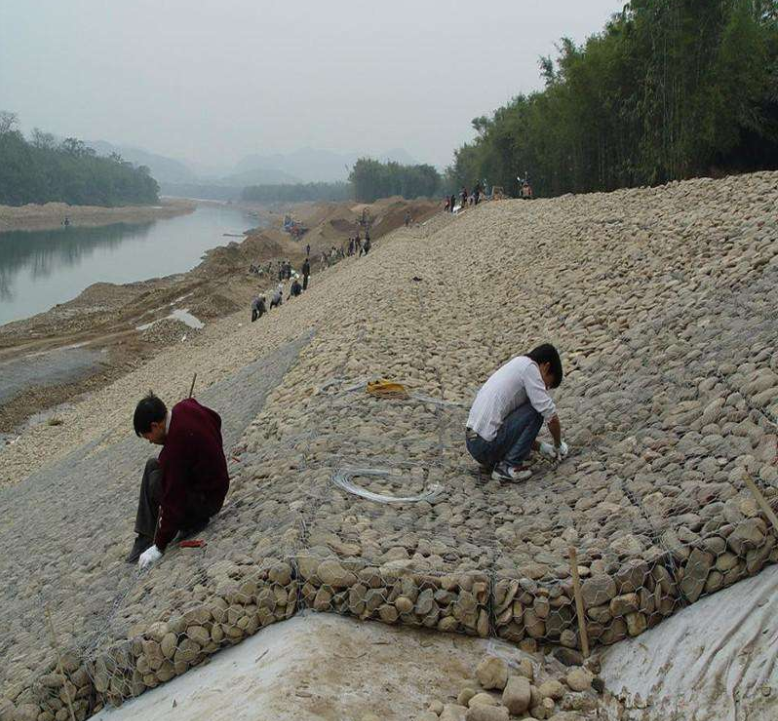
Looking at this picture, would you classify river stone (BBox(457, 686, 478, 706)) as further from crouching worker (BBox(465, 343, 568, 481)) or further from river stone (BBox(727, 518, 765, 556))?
crouching worker (BBox(465, 343, 568, 481))

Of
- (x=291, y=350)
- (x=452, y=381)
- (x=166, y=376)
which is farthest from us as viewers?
(x=166, y=376)

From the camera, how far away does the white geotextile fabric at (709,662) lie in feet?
10.4

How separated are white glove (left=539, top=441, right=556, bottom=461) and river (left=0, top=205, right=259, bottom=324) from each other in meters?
32.8

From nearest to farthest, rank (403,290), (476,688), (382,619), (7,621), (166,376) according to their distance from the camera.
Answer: (476,688)
(382,619)
(7,621)
(403,290)
(166,376)

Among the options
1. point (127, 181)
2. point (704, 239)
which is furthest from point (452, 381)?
point (127, 181)

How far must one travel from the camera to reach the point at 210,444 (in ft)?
17.8

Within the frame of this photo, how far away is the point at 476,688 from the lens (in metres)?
3.54

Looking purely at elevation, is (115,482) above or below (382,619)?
below

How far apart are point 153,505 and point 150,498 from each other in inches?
3.1

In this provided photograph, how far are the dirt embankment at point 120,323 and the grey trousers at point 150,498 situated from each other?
14.7m

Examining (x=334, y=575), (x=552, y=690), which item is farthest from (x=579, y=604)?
(x=334, y=575)

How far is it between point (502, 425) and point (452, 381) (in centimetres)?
340

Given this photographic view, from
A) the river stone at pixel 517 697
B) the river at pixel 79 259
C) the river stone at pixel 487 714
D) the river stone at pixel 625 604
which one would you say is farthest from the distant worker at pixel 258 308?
the river stone at pixel 487 714

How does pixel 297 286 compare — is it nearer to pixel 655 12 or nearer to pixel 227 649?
pixel 655 12
